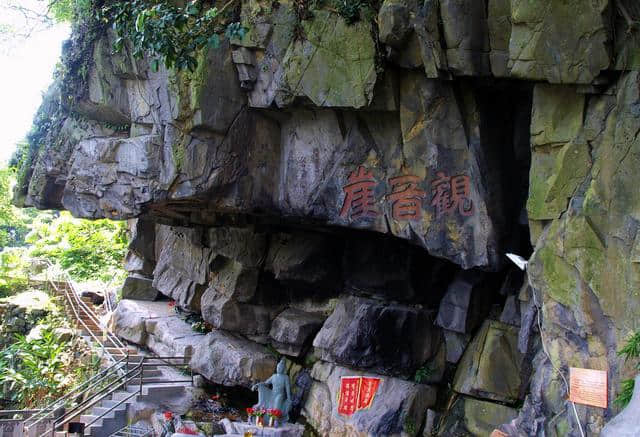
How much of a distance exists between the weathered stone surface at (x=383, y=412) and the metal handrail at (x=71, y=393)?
4605 mm

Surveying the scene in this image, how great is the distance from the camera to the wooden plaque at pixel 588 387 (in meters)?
5.56

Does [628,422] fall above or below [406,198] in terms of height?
below

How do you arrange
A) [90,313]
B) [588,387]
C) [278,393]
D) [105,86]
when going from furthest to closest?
[90,313] → [105,86] → [278,393] → [588,387]

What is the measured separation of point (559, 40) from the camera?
630 cm

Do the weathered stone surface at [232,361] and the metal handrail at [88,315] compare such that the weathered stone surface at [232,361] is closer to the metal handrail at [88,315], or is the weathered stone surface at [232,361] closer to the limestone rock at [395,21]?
the metal handrail at [88,315]

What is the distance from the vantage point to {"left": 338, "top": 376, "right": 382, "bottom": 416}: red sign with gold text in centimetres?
1009

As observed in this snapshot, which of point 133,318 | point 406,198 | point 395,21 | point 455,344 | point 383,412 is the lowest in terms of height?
point 383,412

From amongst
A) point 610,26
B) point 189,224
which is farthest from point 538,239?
point 189,224

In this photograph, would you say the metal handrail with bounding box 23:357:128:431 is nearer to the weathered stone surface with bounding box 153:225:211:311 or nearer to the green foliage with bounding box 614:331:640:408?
the weathered stone surface with bounding box 153:225:211:311

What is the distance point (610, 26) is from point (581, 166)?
1.39 metres

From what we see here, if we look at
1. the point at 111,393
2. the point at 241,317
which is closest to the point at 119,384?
the point at 111,393

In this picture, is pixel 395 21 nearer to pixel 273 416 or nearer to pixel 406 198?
pixel 406 198

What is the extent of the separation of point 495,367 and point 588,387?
321 cm

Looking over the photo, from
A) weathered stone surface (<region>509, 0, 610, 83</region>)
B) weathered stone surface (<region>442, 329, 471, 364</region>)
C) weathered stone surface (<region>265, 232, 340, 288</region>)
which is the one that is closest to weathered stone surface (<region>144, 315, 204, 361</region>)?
weathered stone surface (<region>265, 232, 340, 288</region>)
